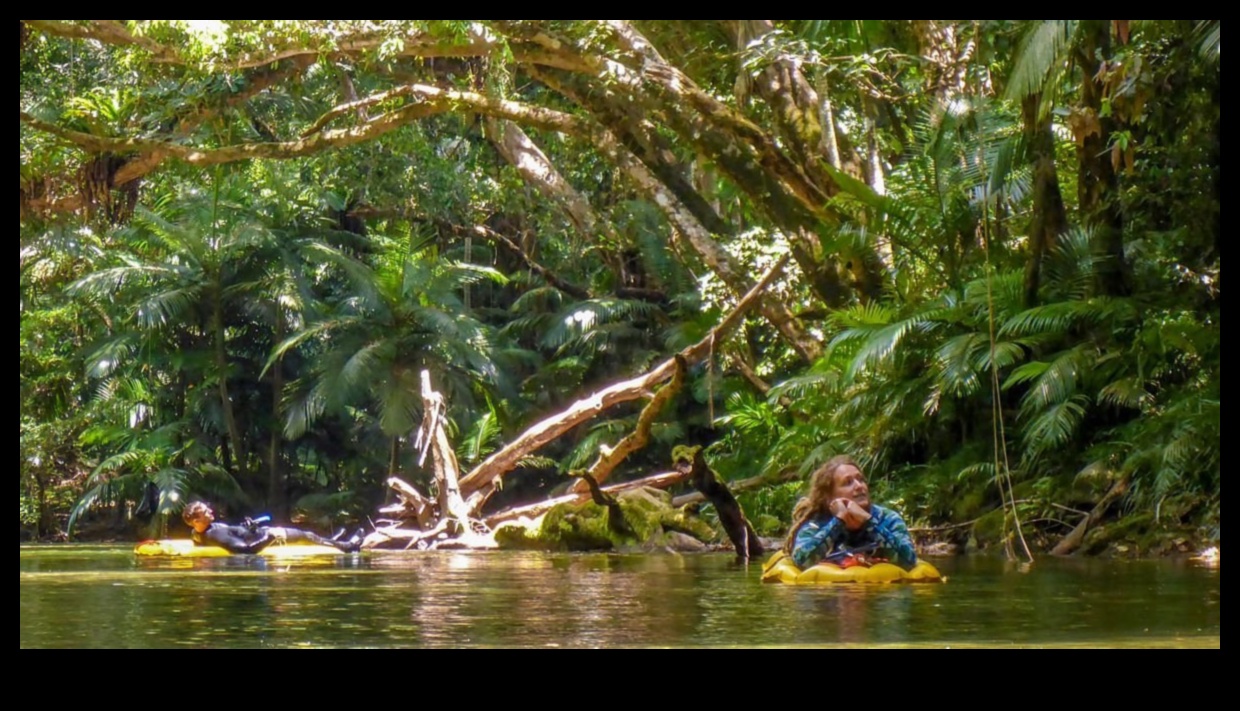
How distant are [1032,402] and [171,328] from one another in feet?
70.2

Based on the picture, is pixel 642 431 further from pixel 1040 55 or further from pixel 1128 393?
pixel 1040 55

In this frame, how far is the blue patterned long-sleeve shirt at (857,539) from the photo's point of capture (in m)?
8.74

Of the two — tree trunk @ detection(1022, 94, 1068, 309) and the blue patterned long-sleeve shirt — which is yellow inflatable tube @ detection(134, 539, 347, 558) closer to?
tree trunk @ detection(1022, 94, 1068, 309)

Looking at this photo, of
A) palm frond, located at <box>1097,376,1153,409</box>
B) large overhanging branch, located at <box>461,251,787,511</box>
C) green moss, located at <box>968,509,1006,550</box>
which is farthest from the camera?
large overhanging branch, located at <box>461,251,787,511</box>

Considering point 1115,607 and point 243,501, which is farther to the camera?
point 243,501

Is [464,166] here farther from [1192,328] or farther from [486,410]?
[1192,328]

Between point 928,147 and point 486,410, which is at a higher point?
point 928,147

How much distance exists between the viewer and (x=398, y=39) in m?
16.2

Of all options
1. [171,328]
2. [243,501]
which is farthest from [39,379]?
[243,501]

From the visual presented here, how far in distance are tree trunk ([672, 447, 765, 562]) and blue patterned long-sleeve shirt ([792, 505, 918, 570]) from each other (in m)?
3.37

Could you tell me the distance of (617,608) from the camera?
23.6 feet

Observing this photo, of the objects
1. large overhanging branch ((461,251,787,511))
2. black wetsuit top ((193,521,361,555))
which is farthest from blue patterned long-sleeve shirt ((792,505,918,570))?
black wetsuit top ((193,521,361,555))

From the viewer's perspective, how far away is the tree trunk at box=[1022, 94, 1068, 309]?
1373cm

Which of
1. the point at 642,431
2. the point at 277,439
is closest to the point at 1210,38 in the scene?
the point at 642,431
